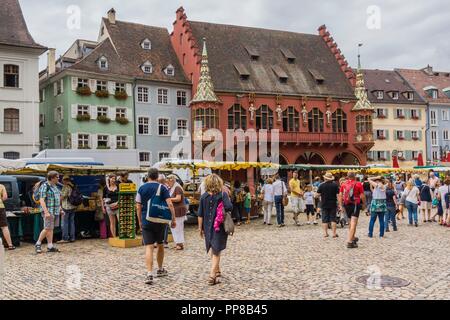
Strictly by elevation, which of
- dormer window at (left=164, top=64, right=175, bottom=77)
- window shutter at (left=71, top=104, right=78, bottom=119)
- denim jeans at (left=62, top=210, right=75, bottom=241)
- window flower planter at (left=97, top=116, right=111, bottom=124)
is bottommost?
denim jeans at (left=62, top=210, right=75, bottom=241)

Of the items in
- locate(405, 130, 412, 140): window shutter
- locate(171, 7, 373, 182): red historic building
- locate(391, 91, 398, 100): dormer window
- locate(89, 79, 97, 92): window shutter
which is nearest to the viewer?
locate(89, 79, 97, 92): window shutter

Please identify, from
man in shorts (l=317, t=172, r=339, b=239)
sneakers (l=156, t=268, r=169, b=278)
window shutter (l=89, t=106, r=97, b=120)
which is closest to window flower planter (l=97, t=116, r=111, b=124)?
window shutter (l=89, t=106, r=97, b=120)

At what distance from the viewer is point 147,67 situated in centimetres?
4362

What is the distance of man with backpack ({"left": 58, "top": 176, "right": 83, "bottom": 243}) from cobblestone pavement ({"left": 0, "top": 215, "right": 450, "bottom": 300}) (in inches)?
18.2

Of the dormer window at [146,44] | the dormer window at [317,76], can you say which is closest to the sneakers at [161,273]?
the dormer window at [146,44]

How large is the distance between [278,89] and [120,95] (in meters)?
13.8

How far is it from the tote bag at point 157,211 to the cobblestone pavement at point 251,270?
1037 mm

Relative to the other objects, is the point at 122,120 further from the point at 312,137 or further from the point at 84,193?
the point at 84,193

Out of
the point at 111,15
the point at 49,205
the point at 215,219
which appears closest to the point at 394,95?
the point at 111,15

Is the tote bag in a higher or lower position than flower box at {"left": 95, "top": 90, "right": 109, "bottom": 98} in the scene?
lower

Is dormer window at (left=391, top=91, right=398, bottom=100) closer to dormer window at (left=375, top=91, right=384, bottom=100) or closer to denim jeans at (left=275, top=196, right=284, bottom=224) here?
dormer window at (left=375, top=91, right=384, bottom=100)

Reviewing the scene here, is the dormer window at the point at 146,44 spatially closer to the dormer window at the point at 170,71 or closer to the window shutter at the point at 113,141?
the dormer window at the point at 170,71

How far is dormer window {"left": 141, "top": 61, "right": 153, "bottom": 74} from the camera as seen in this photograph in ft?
142

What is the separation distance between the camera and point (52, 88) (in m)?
42.5
